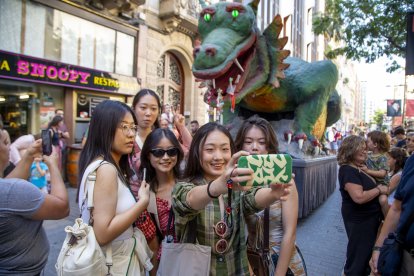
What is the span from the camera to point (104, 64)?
391 inches

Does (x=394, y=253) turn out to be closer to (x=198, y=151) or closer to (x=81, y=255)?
(x=198, y=151)

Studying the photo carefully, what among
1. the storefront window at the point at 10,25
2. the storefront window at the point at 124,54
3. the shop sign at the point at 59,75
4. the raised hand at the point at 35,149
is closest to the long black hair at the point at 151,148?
the raised hand at the point at 35,149

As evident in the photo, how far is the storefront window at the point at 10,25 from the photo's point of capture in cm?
739

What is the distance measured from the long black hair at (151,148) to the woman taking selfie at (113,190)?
0.29 m

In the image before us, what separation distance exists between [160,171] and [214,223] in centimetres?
76

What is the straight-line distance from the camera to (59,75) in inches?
329

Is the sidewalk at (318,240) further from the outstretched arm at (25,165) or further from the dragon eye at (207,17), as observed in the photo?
the dragon eye at (207,17)

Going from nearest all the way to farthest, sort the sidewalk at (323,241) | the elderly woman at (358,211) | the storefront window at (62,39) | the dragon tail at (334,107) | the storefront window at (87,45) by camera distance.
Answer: the elderly woman at (358,211), the sidewalk at (323,241), the dragon tail at (334,107), the storefront window at (62,39), the storefront window at (87,45)

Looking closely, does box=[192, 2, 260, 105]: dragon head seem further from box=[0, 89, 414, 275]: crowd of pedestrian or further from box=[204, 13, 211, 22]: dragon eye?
box=[0, 89, 414, 275]: crowd of pedestrian

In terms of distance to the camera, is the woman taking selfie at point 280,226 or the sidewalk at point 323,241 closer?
the woman taking selfie at point 280,226

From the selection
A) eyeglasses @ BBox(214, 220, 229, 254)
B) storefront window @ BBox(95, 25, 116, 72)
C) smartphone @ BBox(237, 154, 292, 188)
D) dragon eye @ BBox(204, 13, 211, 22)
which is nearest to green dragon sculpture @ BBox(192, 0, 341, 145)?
dragon eye @ BBox(204, 13, 211, 22)

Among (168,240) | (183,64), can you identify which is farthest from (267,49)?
(183,64)

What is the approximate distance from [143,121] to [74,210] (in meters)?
3.46

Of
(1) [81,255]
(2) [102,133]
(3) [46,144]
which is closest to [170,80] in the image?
(3) [46,144]
